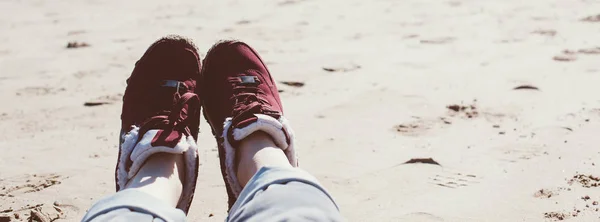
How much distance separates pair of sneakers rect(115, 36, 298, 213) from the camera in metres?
1.89

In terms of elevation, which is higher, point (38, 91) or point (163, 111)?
point (163, 111)

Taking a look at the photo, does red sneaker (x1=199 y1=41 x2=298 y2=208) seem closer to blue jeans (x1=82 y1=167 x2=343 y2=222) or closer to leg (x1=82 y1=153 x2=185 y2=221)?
leg (x1=82 y1=153 x2=185 y2=221)

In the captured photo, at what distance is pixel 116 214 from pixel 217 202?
2.40 feet

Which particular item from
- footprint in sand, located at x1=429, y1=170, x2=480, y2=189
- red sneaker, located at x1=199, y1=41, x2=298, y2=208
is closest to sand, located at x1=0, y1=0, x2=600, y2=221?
footprint in sand, located at x1=429, y1=170, x2=480, y2=189

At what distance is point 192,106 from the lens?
7.16 ft

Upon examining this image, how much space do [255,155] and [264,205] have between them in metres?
0.50

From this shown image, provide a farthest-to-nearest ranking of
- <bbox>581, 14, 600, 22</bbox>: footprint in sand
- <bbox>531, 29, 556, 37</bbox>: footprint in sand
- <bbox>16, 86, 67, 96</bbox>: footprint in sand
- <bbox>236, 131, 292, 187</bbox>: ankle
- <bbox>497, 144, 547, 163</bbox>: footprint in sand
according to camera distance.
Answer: <bbox>581, 14, 600, 22</bbox>: footprint in sand → <bbox>531, 29, 556, 37</bbox>: footprint in sand → <bbox>16, 86, 67, 96</bbox>: footprint in sand → <bbox>497, 144, 547, 163</bbox>: footprint in sand → <bbox>236, 131, 292, 187</bbox>: ankle

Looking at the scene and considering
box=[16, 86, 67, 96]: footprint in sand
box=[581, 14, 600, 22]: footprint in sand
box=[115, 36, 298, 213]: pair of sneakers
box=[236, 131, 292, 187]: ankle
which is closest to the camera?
box=[236, 131, 292, 187]: ankle

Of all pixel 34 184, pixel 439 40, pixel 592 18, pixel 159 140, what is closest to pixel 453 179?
pixel 159 140

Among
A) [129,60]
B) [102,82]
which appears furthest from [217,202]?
[129,60]

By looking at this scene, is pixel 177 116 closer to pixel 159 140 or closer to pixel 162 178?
pixel 159 140

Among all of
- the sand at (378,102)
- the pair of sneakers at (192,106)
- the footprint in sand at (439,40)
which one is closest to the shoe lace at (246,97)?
the pair of sneakers at (192,106)

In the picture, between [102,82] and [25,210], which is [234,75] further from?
[102,82]

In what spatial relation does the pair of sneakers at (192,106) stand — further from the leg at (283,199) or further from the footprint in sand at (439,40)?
the footprint in sand at (439,40)
